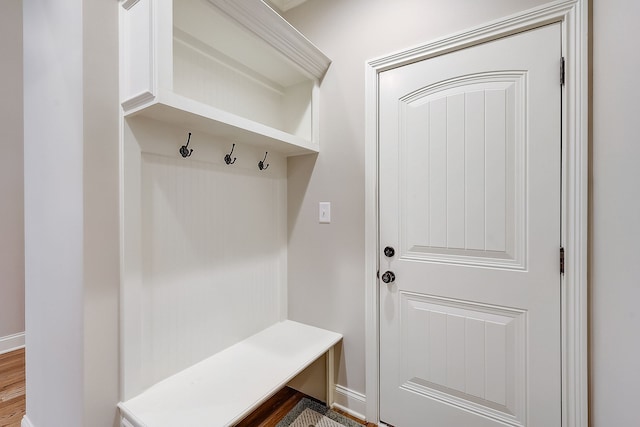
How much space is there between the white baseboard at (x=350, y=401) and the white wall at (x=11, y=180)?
2722 millimetres

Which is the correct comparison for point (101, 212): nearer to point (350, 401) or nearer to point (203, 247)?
point (203, 247)

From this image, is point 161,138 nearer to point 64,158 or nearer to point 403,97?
point 64,158

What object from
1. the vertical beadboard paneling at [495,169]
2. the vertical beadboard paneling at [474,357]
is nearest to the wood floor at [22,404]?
the vertical beadboard paneling at [474,357]

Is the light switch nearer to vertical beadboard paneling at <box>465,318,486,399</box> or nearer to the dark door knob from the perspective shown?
the dark door knob

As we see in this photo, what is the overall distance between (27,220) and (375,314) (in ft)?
5.78

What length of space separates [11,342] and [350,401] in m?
2.82

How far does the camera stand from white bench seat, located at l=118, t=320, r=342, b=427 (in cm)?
109

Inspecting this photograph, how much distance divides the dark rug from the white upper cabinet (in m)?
1.52

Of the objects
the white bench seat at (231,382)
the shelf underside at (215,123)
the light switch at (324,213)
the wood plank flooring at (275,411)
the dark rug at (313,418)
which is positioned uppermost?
the shelf underside at (215,123)

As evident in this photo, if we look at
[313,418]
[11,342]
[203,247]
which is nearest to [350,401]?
[313,418]

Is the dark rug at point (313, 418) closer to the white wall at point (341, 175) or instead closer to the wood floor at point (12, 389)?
the white wall at point (341, 175)

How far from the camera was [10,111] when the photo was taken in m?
2.44

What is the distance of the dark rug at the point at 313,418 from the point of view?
1.61 m

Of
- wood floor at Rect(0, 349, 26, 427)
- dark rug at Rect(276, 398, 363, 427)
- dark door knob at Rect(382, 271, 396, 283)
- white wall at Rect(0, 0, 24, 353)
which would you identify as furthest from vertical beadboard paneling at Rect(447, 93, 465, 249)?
white wall at Rect(0, 0, 24, 353)
